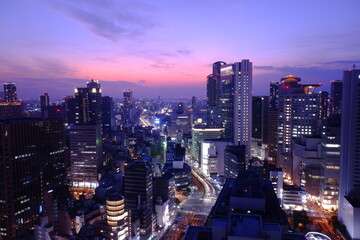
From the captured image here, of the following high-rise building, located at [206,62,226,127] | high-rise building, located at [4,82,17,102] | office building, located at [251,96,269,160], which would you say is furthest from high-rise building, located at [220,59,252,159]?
high-rise building, located at [4,82,17,102]

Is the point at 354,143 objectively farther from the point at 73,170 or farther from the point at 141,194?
the point at 73,170

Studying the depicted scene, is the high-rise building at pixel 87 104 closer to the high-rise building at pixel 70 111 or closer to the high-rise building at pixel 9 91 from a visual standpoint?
the high-rise building at pixel 70 111

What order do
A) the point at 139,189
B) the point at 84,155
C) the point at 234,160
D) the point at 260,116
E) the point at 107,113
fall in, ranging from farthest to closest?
the point at 107,113 → the point at 260,116 → the point at 84,155 → the point at 234,160 → the point at 139,189

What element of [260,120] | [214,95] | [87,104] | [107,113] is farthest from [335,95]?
[87,104]

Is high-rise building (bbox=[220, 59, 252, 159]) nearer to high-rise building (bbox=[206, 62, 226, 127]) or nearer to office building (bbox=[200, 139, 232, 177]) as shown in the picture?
office building (bbox=[200, 139, 232, 177])

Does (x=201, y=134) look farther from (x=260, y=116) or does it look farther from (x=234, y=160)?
(x=234, y=160)

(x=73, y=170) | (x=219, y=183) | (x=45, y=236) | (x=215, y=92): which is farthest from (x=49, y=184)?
(x=215, y=92)

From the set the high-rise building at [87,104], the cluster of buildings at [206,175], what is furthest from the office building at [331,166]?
the high-rise building at [87,104]
